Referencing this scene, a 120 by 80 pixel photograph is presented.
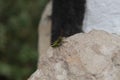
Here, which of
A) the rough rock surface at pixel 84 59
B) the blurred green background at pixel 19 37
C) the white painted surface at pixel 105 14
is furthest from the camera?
the blurred green background at pixel 19 37

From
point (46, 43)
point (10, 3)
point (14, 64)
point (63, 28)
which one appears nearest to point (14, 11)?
point (10, 3)

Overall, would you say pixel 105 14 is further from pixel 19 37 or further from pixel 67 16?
pixel 19 37

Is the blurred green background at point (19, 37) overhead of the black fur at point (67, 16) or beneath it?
A: beneath

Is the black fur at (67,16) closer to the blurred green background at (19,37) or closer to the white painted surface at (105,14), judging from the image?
the white painted surface at (105,14)

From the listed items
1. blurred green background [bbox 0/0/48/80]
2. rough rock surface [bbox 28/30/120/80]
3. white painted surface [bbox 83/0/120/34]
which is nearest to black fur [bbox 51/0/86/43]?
white painted surface [bbox 83/0/120/34]

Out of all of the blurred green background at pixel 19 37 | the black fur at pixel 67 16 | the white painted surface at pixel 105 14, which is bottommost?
the blurred green background at pixel 19 37

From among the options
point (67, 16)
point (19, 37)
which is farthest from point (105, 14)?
point (19, 37)

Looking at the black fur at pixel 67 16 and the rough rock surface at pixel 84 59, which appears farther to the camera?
the black fur at pixel 67 16

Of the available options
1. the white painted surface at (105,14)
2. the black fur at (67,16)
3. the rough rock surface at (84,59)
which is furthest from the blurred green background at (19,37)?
the rough rock surface at (84,59)
